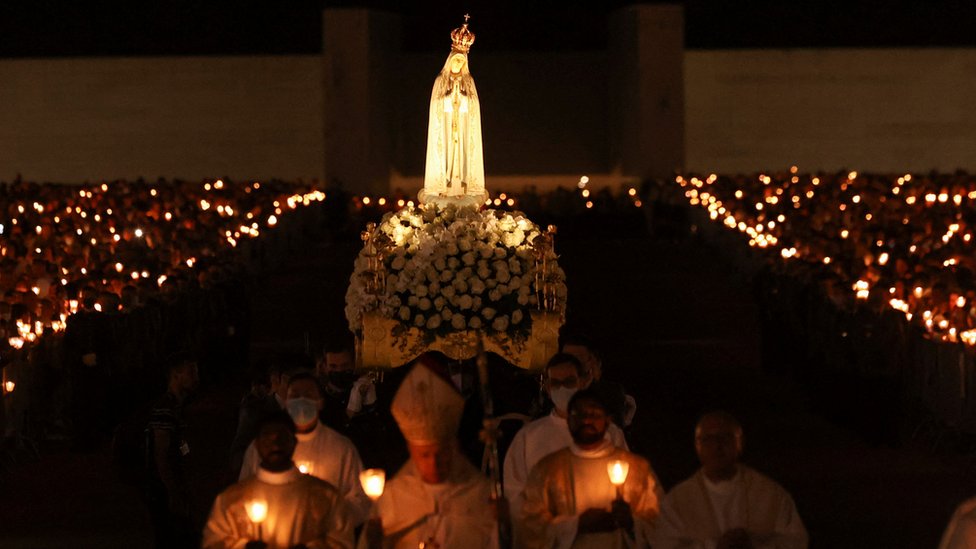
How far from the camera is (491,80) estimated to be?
3806cm

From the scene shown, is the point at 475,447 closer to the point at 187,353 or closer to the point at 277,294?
the point at 187,353

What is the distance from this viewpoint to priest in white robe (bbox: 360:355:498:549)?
7.20 meters

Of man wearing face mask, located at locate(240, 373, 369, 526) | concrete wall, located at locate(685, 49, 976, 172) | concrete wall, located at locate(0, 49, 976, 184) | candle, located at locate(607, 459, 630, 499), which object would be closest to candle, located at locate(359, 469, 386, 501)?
man wearing face mask, located at locate(240, 373, 369, 526)

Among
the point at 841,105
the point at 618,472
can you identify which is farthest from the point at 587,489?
the point at 841,105

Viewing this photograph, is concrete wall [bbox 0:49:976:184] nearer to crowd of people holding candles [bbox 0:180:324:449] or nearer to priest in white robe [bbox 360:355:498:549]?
crowd of people holding candles [bbox 0:180:324:449]

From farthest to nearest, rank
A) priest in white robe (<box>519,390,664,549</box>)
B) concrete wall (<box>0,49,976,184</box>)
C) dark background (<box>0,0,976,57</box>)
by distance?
concrete wall (<box>0,49,976,184</box>) → dark background (<box>0,0,976,57</box>) → priest in white robe (<box>519,390,664,549</box>)

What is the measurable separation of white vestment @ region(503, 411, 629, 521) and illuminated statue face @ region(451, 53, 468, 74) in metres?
7.10

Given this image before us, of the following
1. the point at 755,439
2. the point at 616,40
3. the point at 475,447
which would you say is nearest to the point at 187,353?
the point at 475,447

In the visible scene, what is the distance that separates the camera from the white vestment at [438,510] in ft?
24.0

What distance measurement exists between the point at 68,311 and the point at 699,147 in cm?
2424

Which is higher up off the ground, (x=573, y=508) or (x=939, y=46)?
(x=939, y=46)

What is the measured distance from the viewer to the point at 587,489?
7617 mm

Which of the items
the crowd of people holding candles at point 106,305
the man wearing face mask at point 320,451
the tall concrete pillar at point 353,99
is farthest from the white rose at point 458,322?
the tall concrete pillar at point 353,99

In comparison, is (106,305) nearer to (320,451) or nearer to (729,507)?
(320,451)
